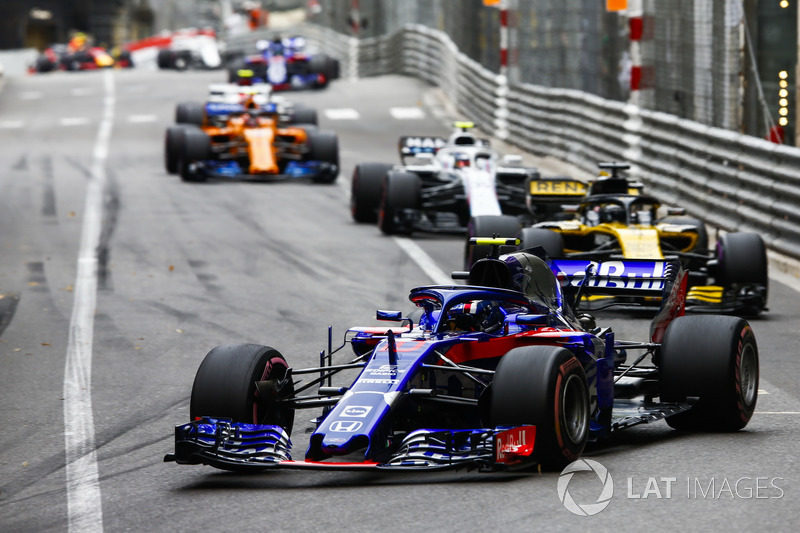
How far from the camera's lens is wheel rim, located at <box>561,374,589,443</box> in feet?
25.4

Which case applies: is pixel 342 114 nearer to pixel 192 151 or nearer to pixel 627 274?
pixel 192 151

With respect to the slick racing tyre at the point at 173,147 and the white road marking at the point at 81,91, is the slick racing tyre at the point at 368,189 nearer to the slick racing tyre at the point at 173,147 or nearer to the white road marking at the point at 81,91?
the slick racing tyre at the point at 173,147

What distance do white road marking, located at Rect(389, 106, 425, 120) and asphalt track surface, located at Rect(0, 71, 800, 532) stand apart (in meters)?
7.26

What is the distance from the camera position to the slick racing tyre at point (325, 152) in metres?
24.7

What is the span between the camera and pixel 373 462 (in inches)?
293

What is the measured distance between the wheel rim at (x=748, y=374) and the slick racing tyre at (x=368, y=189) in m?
11.1

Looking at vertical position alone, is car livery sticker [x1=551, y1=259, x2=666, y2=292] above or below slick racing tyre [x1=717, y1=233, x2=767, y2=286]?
above

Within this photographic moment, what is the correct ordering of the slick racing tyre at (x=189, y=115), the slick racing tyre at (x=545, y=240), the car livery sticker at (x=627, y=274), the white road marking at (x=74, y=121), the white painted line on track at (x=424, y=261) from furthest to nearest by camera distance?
1. the white road marking at (x=74, y=121)
2. the slick racing tyre at (x=189, y=115)
3. the white painted line on track at (x=424, y=261)
4. the slick racing tyre at (x=545, y=240)
5. the car livery sticker at (x=627, y=274)

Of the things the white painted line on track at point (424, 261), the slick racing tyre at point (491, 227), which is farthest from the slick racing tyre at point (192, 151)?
the slick racing tyre at point (491, 227)

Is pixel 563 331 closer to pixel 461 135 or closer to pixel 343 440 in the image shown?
pixel 343 440

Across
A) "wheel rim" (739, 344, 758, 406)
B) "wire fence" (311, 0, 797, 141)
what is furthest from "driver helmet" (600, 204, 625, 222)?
"wheel rim" (739, 344, 758, 406)

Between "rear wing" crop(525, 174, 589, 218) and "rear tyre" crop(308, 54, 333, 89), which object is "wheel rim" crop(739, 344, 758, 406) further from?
"rear tyre" crop(308, 54, 333, 89)

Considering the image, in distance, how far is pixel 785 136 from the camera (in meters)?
16.7

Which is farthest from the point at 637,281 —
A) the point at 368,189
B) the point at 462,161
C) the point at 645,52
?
the point at 645,52
